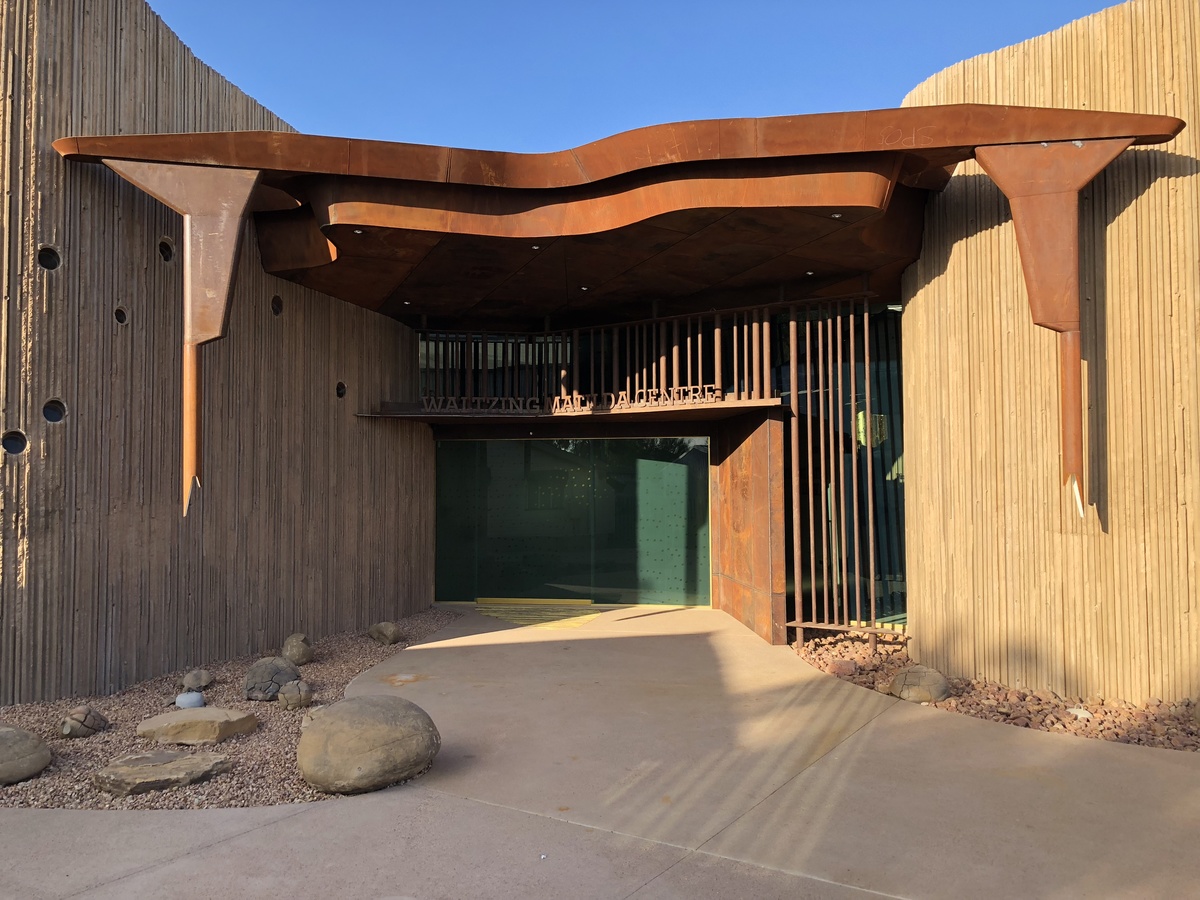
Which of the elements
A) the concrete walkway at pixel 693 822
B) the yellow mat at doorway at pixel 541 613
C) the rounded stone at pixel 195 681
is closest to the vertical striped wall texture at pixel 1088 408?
the concrete walkway at pixel 693 822

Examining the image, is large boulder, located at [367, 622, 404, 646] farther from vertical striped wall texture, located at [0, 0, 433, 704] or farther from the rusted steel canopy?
the rusted steel canopy

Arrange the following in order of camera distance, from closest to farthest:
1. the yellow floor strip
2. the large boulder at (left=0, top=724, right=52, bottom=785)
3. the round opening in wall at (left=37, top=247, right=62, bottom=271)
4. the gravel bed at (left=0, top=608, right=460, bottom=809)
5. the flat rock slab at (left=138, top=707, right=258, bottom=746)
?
the gravel bed at (left=0, top=608, right=460, bottom=809) < the large boulder at (left=0, top=724, right=52, bottom=785) < the flat rock slab at (left=138, top=707, right=258, bottom=746) < the round opening in wall at (left=37, top=247, right=62, bottom=271) < the yellow floor strip

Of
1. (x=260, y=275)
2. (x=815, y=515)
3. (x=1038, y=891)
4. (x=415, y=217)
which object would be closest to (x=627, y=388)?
(x=815, y=515)

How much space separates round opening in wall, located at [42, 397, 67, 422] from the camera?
658cm

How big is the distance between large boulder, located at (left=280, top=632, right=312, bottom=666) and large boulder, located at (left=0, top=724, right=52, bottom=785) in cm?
333

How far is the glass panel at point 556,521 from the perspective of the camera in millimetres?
12156

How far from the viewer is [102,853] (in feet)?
13.1

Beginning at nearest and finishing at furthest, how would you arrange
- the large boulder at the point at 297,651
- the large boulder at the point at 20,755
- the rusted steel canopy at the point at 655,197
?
the large boulder at the point at 20,755, the rusted steel canopy at the point at 655,197, the large boulder at the point at 297,651

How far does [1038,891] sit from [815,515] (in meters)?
6.01

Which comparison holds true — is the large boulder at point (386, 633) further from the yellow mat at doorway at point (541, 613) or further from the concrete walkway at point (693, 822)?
the concrete walkway at point (693, 822)

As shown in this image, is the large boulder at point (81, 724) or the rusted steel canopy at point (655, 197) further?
the rusted steel canopy at point (655, 197)

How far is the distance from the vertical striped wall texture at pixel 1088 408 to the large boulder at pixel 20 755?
7.25 m

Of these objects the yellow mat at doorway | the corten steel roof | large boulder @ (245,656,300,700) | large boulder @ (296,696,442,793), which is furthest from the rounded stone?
the yellow mat at doorway

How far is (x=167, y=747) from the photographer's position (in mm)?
5559
